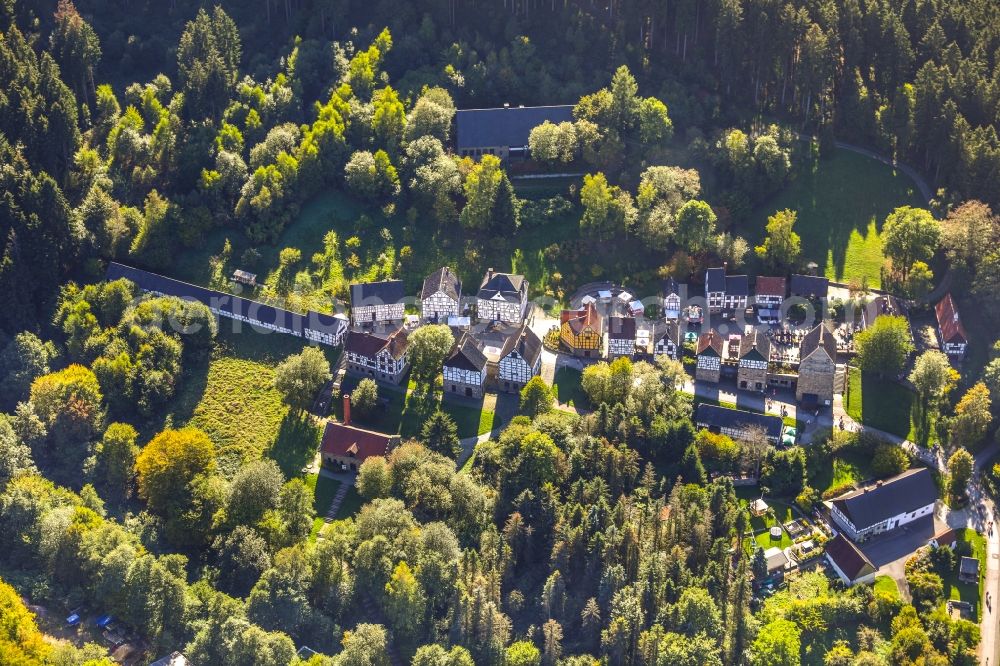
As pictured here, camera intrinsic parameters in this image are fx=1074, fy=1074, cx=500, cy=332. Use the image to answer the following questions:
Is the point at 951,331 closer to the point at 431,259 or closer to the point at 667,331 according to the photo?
the point at 667,331

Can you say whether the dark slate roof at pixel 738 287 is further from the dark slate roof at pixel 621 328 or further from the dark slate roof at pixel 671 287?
the dark slate roof at pixel 621 328

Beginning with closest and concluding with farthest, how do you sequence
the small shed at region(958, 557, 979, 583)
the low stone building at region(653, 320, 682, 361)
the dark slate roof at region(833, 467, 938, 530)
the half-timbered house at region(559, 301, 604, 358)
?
the small shed at region(958, 557, 979, 583) → the dark slate roof at region(833, 467, 938, 530) → the low stone building at region(653, 320, 682, 361) → the half-timbered house at region(559, 301, 604, 358)

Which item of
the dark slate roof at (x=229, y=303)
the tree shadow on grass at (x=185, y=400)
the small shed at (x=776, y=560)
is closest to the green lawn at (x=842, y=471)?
the small shed at (x=776, y=560)

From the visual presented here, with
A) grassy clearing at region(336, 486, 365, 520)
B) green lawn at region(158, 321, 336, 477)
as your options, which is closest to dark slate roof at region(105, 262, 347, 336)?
green lawn at region(158, 321, 336, 477)

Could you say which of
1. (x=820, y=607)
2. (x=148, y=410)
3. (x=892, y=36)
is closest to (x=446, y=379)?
(x=148, y=410)

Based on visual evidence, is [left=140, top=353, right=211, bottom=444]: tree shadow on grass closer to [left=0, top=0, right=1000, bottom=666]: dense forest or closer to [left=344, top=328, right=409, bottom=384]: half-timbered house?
[left=0, top=0, right=1000, bottom=666]: dense forest

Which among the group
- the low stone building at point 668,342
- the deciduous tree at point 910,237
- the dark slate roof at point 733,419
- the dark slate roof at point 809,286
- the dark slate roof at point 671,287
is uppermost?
the deciduous tree at point 910,237

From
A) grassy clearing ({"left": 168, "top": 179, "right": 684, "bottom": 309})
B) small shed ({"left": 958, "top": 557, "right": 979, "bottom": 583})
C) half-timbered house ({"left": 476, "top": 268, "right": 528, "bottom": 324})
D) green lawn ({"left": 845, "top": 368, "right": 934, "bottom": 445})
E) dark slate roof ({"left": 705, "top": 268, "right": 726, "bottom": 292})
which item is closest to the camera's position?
small shed ({"left": 958, "top": 557, "right": 979, "bottom": 583})
